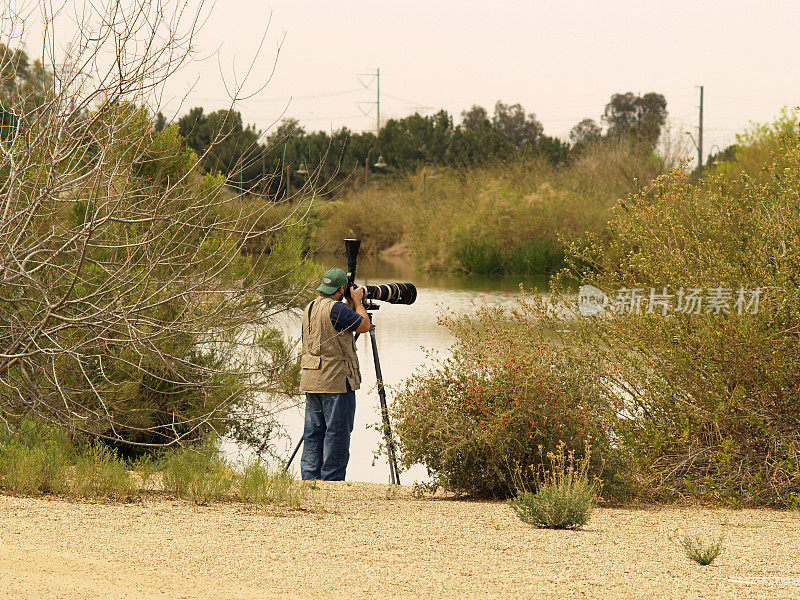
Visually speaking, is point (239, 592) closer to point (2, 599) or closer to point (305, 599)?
point (305, 599)

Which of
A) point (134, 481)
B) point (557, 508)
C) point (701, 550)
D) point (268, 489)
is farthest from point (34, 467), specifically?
point (701, 550)

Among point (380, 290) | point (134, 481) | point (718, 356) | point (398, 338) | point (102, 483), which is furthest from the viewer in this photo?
point (398, 338)

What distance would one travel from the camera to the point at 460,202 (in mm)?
37219

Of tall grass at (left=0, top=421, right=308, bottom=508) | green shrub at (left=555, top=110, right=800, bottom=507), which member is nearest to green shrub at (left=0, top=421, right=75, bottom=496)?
tall grass at (left=0, top=421, right=308, bottom=508)

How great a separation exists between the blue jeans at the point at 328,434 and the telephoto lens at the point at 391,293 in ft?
3.06

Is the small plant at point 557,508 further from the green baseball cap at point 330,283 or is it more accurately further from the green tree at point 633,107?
the green tree at point 633,107

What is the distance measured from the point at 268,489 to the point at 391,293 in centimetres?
263

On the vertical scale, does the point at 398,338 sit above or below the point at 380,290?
below

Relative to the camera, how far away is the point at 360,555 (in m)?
5.00

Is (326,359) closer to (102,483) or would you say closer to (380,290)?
(380,290)

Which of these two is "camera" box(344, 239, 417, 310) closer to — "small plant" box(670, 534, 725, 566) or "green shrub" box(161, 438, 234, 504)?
"green shrub" box(161, 438, 234, 504)

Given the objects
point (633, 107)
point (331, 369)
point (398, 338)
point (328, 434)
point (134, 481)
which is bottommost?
point (134, 481)

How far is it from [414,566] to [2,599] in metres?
1.94

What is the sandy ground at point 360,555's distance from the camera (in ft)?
14.5
